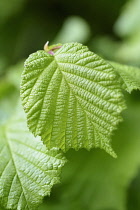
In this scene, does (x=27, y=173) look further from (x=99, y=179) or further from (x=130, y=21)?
(x=130, y=21)

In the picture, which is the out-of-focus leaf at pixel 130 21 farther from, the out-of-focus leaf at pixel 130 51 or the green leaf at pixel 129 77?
the green leaf at pixel 129 77

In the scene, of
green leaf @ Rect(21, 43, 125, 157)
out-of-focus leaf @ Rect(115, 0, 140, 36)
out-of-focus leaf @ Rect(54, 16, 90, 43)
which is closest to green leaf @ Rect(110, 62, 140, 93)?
green leaf @ Rect(21, 43, 125, 157)

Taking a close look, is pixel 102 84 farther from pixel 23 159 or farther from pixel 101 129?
pixel 23 159

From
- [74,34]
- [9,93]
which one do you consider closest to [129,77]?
[9,93]

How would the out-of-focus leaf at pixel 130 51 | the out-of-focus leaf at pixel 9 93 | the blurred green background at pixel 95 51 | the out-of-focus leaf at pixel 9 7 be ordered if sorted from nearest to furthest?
the out-of-focus leaf at pixel 9 93, the blurred green background at pixel 95 51, the out-of-focus leaf at pixel 130 51, the out-of-focus leaf at pixel 9 7

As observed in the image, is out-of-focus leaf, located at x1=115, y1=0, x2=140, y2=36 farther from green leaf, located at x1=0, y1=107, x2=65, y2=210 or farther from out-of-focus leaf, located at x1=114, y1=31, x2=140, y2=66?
green leaf, located at x1=0, y1=107, x2=65, y2=210

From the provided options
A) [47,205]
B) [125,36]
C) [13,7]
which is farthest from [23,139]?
[13,7]

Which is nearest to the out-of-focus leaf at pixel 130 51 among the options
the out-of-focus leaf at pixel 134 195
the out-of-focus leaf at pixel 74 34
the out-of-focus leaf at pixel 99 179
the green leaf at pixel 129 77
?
the out-of-focus leaf at pixel 74 34
